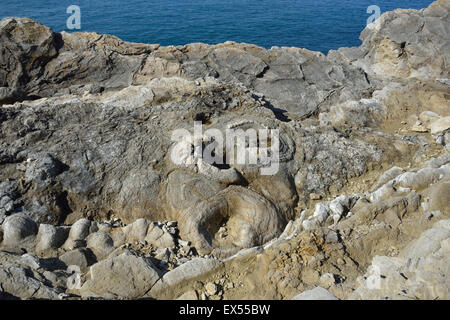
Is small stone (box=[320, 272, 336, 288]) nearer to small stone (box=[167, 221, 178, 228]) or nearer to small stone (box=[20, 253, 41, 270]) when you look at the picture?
small stone (box=[167, 221, 178, 228])

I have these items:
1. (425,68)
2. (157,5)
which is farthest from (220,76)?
(157,5)

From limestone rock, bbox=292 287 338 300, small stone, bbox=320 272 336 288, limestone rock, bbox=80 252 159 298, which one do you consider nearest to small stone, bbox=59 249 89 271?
limestone rock, bbox=80 252 159 298

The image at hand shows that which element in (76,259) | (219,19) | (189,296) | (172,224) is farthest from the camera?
(219,19)

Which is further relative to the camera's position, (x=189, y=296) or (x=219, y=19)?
(x=219, y=19)

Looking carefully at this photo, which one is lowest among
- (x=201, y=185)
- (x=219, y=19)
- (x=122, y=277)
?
(x=122, y=277)

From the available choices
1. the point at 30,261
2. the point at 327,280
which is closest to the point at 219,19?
the point at 30,261

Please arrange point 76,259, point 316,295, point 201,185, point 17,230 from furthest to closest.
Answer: point 201,185
point 17,230
point 76,259
point 316,295

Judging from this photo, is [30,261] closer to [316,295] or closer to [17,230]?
[17,230]

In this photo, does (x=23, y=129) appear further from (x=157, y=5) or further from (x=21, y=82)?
(x=157, y=5)
